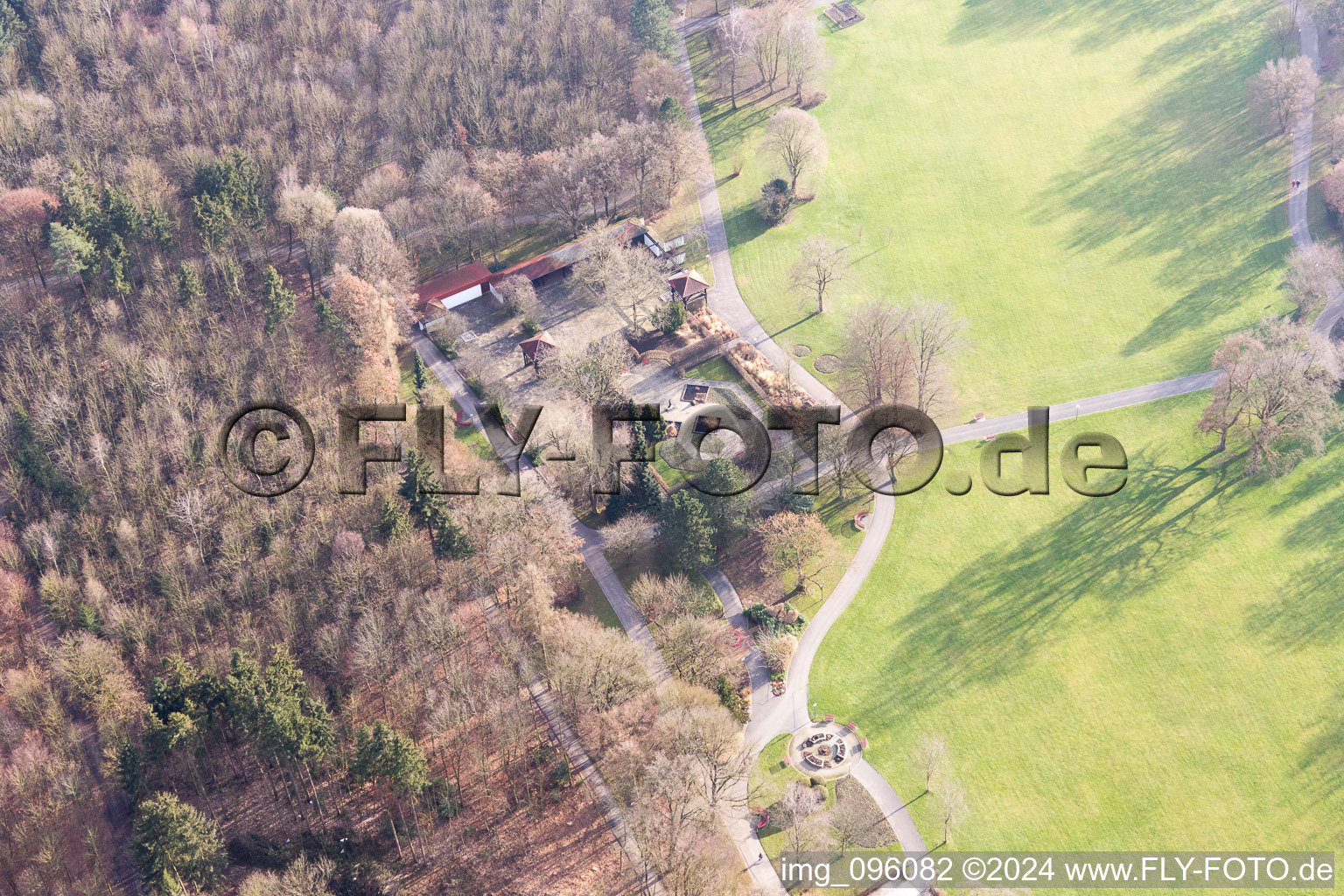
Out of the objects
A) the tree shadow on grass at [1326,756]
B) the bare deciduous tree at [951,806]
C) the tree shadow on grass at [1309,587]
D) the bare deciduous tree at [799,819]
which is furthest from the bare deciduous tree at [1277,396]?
the bare deciduous tree at [799,819]

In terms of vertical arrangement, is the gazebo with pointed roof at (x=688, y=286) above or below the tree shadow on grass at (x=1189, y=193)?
above

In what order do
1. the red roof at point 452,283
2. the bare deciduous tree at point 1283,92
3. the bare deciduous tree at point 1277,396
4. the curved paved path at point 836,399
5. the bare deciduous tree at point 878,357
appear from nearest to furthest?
the curved paved path at point 836,399
the bare deciduous tree at point 1277,396
the bare deciduous tree at point 878,357
the red roof at point 452,283
the bare deciduous tree at point 1283,92

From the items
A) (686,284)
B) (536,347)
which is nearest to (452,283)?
(536,347)

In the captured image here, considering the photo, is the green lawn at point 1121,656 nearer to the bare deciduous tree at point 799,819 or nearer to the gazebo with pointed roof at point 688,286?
the bare deciduous tree at point 799,819

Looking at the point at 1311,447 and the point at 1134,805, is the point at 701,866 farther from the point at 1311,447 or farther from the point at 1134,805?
the point at 1311,447

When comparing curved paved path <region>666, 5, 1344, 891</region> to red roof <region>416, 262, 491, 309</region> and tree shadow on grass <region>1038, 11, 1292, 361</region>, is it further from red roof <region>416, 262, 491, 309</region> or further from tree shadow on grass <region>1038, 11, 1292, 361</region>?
red roof <region>416, 262, 491, 309</region>

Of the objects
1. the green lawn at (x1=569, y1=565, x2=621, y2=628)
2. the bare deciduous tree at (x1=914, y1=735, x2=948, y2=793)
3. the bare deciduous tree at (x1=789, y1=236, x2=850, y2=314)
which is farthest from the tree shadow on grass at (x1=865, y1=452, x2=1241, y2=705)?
the bare deciduous tree at (x1=789, y1=236, x2=850, y2=314)

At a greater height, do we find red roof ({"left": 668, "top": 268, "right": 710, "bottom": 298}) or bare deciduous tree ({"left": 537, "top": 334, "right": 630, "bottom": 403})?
red roof ({"left": 668, "top": 268, "right": 710, "bottom": 298})
